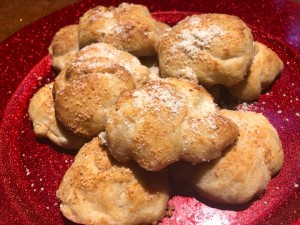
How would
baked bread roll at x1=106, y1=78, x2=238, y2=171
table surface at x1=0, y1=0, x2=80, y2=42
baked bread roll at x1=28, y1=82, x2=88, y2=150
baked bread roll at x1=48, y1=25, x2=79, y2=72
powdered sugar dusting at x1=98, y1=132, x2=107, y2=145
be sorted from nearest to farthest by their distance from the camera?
baked bread roll at x1=106, y1=78, x2=238, y2=171, powdered sugar dusting at x1=98, y1=132, x2=107, y2=145, baked bread roll at x1=28, y1=82, x2=88, y2=150, baked bread roll at x1=48, y1=25, x2=79, y2=72, table surface at x1=0, y1=0, x2=80, y2=42

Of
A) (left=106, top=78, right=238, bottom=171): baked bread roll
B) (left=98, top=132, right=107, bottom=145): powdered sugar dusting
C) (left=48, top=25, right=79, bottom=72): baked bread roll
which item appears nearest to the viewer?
(left=106, top=78, right=238, bottom=171): baked bread roll

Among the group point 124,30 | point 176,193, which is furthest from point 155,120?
point 124,30

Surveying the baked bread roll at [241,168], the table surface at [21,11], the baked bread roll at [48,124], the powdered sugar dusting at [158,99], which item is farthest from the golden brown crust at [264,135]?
the table surface at [21,11]

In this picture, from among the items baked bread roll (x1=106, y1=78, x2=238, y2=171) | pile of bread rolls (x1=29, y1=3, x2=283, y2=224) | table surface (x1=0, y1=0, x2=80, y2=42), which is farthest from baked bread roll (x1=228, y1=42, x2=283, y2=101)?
table surface (x1=0, y1=0, x2=80, y2=42)

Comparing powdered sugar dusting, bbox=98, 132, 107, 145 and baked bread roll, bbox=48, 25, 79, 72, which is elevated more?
baked bread roll, bbox=48, 25, 79, 72

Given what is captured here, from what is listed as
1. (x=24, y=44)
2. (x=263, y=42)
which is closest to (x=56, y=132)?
(x=24, y=44)

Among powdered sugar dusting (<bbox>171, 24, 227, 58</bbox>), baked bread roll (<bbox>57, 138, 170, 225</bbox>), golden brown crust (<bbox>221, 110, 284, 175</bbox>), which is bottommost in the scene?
golden brown crust (<bbox>221, 110, 284, 175</bbox>)

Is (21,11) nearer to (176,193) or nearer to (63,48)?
(63,48)

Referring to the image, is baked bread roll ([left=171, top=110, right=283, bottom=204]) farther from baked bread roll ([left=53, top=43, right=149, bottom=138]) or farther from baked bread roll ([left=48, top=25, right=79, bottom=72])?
baked bread roll ([left=48, top=25, right=79, bottom=72])
